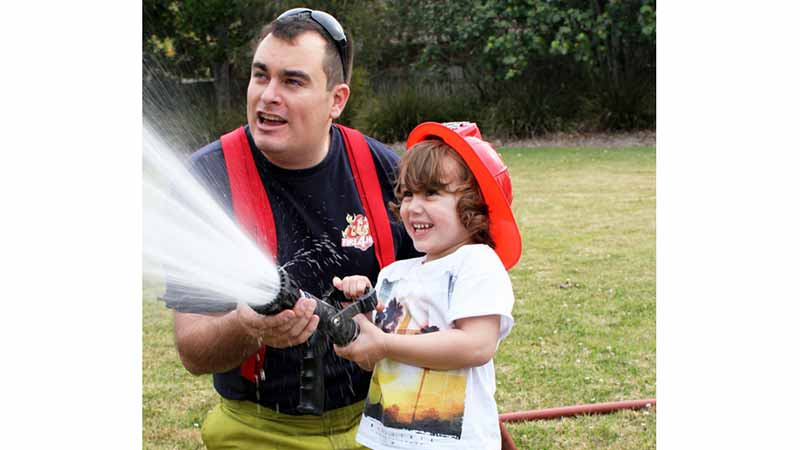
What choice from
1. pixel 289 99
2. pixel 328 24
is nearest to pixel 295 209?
pixel 289 99

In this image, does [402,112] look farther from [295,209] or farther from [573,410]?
[295,209]

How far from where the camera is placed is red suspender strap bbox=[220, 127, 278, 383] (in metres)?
3.62

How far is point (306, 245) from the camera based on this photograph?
12.2 feet

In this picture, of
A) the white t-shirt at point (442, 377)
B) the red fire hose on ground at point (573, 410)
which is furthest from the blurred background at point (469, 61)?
the white t-shirt at point (442, 377)

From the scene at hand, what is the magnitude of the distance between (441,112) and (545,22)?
3245 mm

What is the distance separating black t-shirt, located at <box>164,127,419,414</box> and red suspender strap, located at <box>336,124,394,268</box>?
0.11 feet

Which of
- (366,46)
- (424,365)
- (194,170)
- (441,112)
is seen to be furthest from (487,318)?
(366,46)

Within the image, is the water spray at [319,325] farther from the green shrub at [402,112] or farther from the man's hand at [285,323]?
the green shrub at [402,112]

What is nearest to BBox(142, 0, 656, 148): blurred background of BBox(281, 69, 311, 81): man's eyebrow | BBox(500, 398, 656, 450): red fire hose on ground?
BBox(500, 398, 656, 450): red fire hose on ground

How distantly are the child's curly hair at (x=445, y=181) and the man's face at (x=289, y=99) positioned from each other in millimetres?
480

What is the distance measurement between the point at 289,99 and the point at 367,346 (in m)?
1.03

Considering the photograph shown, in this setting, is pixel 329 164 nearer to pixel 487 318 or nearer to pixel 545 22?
pixel 487 318

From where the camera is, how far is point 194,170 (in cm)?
367
